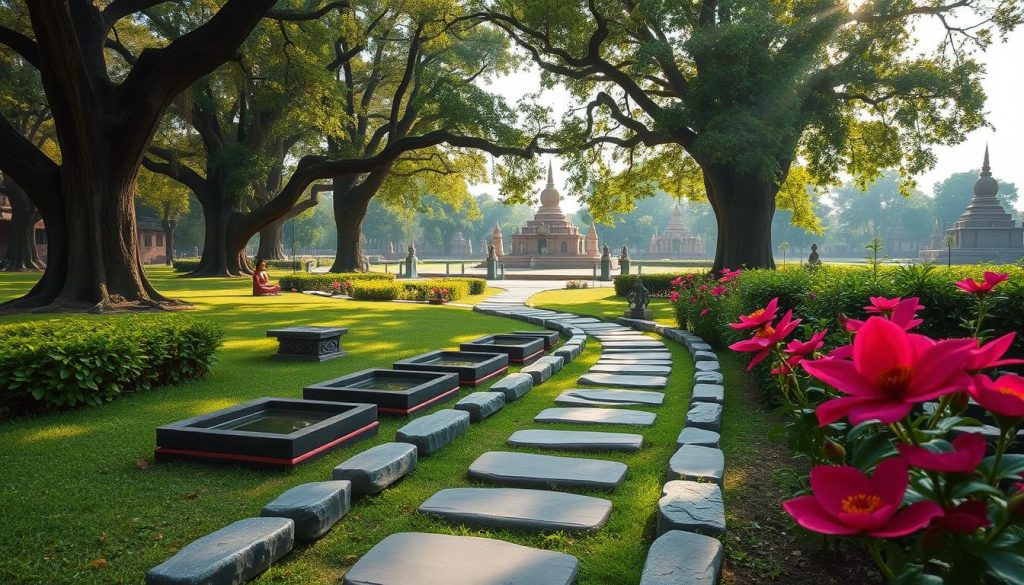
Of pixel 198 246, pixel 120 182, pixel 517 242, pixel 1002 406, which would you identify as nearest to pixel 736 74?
pixel 120 182

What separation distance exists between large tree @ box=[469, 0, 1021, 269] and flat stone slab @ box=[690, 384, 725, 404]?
9.79 metres

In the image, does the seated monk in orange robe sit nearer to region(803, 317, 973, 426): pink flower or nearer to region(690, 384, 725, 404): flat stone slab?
region(690, 384, 725, 404): flat stone slab

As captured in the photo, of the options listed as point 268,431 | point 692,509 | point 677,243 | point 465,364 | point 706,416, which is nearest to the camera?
point 692,509

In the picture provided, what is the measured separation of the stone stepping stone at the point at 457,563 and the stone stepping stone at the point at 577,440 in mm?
1685

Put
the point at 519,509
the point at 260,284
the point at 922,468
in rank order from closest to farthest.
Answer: the point at 922,468 → the point at 519,509 → the point at 260,284

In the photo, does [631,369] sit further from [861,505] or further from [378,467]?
[861,505]

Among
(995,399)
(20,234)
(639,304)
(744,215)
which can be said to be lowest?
(639,304)

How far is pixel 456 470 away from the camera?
4184mm

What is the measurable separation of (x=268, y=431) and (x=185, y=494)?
3.35 ft

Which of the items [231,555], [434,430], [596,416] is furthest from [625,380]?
[231,555]

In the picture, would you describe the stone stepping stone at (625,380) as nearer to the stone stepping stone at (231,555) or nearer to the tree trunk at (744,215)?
the stone stepping stone at (231,555)

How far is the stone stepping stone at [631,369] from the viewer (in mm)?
7523

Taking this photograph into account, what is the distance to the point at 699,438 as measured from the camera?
434 centimetres

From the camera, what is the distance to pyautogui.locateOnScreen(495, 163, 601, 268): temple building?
4488 cm
